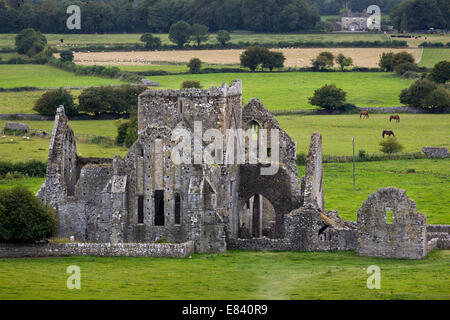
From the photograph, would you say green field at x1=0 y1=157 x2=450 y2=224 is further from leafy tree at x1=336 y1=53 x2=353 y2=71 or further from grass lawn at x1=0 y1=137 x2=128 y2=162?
leafy tree at x1=336 y1=53 x2=353 y2=71

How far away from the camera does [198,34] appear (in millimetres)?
191500

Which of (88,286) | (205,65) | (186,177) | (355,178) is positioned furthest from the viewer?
(205,65)

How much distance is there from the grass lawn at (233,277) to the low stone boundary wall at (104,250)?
79 cm

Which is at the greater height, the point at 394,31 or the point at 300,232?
the point at 394,31

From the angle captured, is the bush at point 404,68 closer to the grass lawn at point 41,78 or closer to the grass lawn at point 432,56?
the grass lawn at point 432,56

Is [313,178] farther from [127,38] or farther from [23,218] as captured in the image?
[127,38]

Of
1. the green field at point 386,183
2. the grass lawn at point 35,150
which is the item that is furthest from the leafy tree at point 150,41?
the green field at point 386,183

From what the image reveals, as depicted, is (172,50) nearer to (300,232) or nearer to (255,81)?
(255,81)

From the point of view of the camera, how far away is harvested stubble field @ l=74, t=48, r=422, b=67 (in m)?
167

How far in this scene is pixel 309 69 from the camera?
164 metres

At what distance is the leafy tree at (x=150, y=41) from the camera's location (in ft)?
606

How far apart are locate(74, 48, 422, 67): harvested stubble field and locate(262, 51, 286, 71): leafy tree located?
436 centimetres

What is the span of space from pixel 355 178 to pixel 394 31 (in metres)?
110
